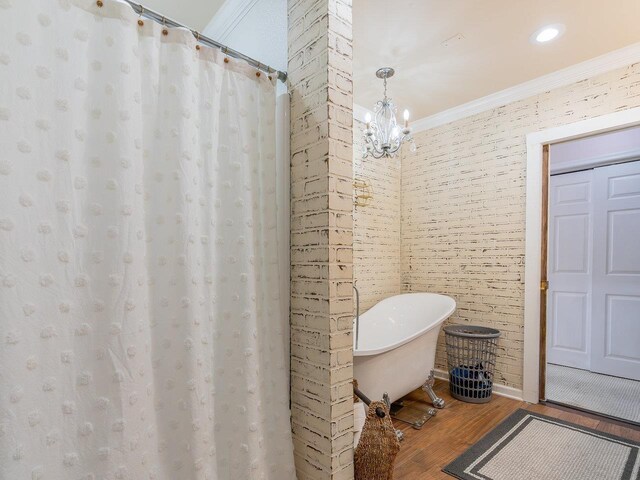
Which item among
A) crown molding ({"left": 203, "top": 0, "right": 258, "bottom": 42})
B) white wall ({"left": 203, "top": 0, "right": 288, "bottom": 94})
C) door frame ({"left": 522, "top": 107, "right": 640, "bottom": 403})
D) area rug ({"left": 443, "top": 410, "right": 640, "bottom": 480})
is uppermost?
crown molding ({"left": 203, "top": 0, "right": 258, "bottom": 42})

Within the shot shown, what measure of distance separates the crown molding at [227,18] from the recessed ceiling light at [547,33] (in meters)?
1.81

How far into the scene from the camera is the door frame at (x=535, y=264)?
2664mm

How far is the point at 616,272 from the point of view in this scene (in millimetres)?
3268

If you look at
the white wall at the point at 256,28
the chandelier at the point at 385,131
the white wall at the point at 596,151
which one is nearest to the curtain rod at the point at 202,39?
the white wall at the point at 256,28

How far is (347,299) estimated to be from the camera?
54.4 inches

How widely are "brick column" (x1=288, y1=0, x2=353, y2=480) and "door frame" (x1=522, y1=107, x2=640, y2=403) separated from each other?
2.06 meters

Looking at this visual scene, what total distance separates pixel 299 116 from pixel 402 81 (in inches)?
63.8

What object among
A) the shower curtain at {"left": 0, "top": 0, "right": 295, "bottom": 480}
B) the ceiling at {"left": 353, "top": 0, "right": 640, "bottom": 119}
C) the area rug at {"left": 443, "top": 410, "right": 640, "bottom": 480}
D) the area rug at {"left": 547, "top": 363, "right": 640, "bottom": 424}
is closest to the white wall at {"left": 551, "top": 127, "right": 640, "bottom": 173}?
the ceiling at {"left": 353, "top": 0, "right": 640, "bottom": 119}

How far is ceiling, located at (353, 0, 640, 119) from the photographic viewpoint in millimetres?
1915

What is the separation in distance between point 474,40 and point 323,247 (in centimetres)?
191

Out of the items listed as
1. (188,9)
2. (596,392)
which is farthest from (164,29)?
(596,392)

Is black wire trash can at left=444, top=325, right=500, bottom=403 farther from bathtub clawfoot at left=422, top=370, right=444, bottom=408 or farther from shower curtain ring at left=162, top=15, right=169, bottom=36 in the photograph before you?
shower curtain ring at left=162, top=15, right=169, bottom=36

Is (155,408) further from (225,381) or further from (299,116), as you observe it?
(299,116)

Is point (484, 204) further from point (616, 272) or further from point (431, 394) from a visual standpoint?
point (431, 394)
